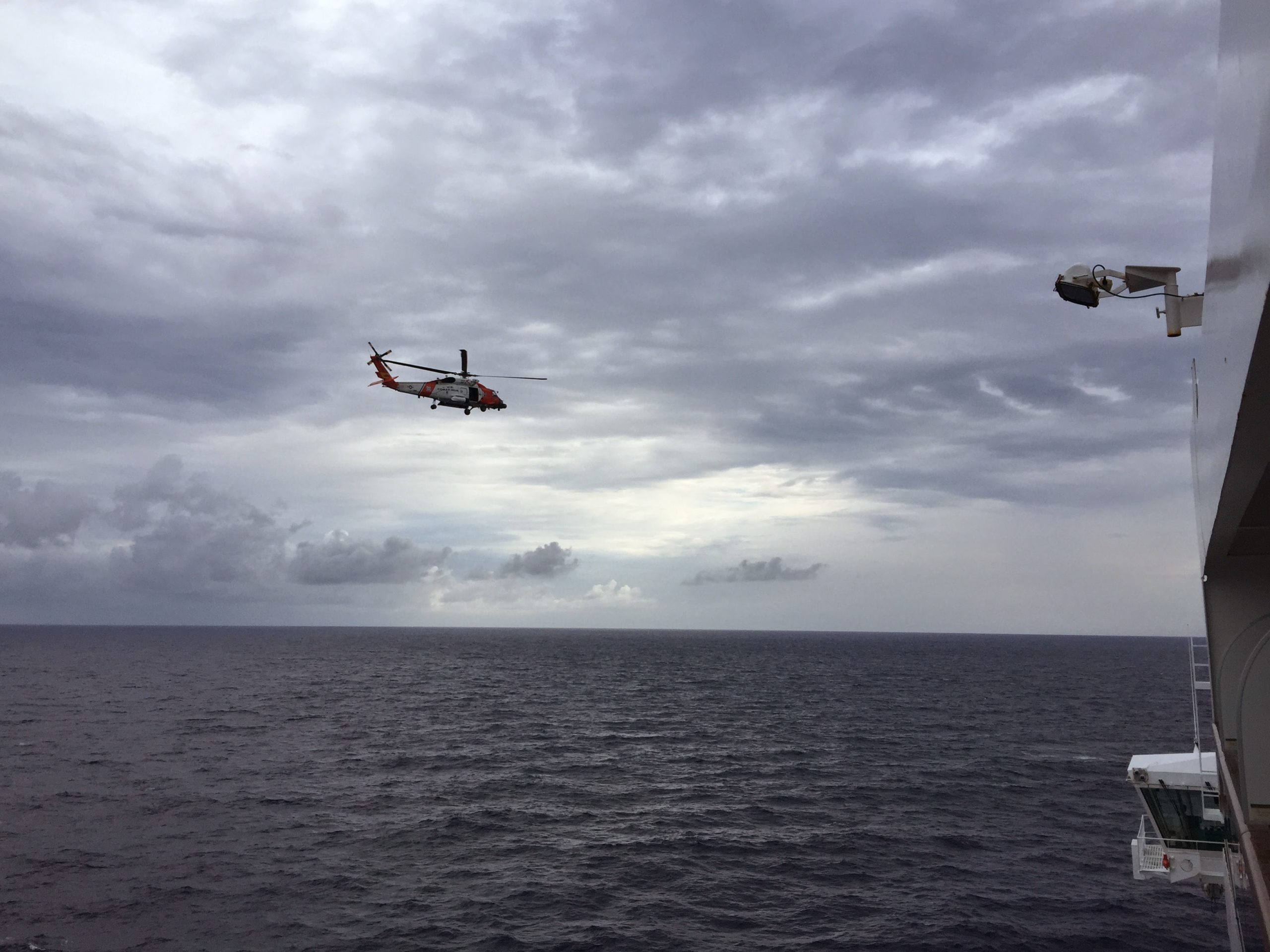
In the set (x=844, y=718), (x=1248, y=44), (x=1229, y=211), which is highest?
(x=1248, y=44)

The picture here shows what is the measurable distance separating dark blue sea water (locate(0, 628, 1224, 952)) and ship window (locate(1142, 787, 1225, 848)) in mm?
8702

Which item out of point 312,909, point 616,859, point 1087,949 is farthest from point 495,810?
point 1087,949

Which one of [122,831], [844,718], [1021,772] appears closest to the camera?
[122,831]

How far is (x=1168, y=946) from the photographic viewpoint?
38094 mm

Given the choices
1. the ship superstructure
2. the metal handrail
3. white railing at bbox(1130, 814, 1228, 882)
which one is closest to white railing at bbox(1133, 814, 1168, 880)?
white railing at bbox(1130, 814, 1228, 882)

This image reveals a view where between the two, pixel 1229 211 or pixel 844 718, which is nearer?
pixel 1229 211

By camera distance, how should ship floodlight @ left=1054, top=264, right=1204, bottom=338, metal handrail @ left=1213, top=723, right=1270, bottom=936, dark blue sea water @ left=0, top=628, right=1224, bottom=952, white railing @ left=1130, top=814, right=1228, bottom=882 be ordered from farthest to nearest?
1. dark blue sea water @ left=0, top=628, right=1224, bottom=952
2. white railing @ left=1130, top=814, right=1228, bottom=882
3. ship floodlight @ left=1054, top=264, right=1204, bottom=338
4. metal handrail @ left=1213, top=723, right=1270, bottom=936

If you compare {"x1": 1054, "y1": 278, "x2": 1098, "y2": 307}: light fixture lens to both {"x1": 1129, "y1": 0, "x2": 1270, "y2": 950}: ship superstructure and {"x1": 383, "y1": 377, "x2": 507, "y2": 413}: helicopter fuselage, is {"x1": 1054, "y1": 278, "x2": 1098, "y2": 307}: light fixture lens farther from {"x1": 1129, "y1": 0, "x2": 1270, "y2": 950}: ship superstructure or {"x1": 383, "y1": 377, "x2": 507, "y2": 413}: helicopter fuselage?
{"x1": 383, "y1": 377, "x2": 507, "y2": 413}: helicopter fuselage

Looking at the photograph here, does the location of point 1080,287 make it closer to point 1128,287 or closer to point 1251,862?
point 1128,287

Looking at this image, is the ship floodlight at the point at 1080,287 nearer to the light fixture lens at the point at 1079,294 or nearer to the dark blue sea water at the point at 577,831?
the light fixture lens at the point at 1079,294

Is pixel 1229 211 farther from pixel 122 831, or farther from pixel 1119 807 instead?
pixel 1119 807

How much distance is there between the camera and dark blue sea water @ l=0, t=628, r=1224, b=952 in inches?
1531

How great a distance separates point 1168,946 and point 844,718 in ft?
218

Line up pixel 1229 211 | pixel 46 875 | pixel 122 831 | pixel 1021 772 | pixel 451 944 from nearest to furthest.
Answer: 1. pixel 1229 211
2. pixel 451 944
3. pixel 46 875
4. pixel 122 831
5. pixel 1021 772
